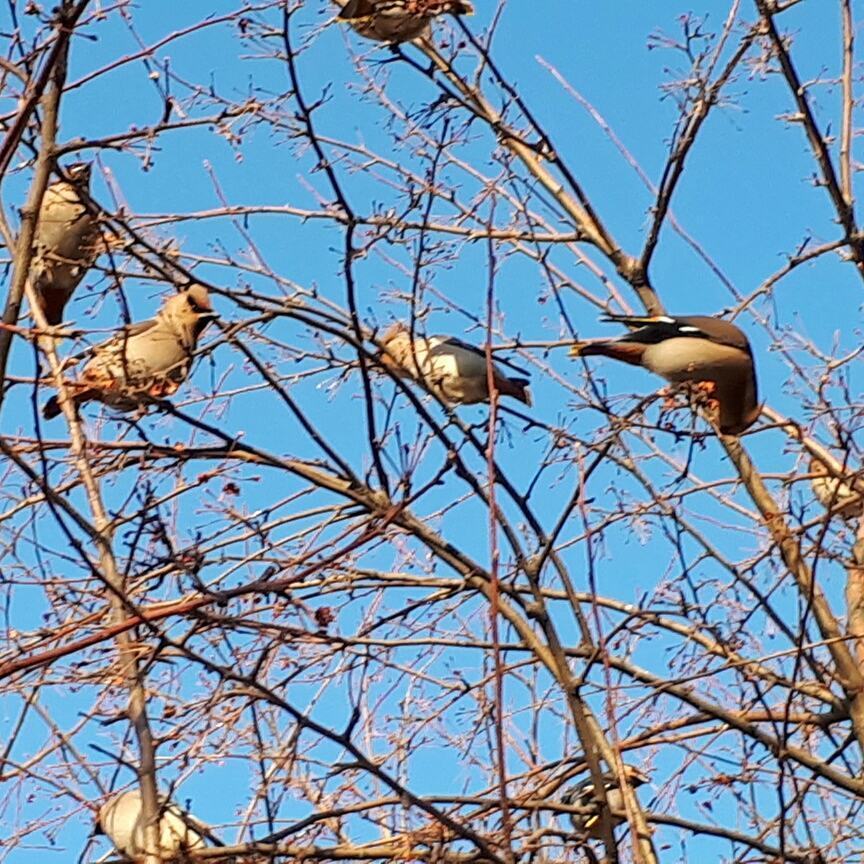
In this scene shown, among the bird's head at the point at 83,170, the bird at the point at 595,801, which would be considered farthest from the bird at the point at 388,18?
the bird at the point at 595,801

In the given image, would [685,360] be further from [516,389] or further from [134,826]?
[134,826]

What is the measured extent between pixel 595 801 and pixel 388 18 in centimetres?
224

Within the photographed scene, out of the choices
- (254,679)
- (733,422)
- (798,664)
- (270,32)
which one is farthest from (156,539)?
(733,422)

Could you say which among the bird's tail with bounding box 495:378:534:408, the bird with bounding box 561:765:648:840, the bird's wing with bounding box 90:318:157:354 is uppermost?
the bird's tail with bounding box 495:378:534:408

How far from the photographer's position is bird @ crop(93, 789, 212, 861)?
389cm

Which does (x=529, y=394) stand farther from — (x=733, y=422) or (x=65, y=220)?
(x=65, y=220)

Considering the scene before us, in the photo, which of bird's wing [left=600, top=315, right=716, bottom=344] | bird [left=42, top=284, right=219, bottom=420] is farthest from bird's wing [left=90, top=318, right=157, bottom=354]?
bird's wing [left=600, top=315, right=716, bottom=344]

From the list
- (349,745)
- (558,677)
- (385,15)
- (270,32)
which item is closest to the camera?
(349,745)

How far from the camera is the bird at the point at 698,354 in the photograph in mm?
5285

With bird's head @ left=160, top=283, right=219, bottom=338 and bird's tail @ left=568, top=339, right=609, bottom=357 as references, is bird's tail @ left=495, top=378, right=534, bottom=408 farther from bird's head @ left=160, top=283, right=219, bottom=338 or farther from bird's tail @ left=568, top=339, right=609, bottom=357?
bird's head @ left=160, top=283, right=219, bottom=338

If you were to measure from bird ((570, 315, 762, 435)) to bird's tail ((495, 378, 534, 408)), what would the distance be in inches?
17.6

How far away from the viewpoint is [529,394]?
5.86 meters

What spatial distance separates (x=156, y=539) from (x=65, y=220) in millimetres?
1298

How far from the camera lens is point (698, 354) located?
532cm
